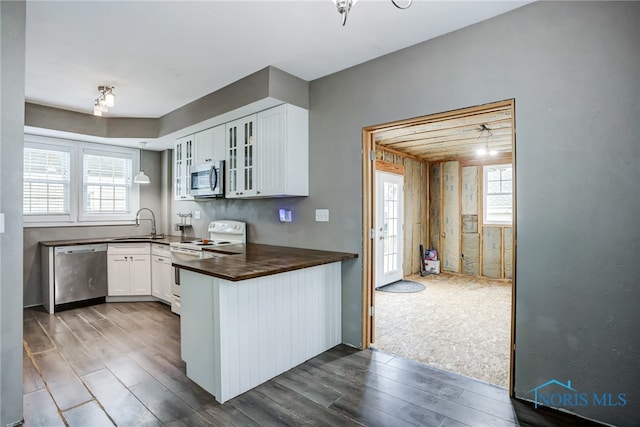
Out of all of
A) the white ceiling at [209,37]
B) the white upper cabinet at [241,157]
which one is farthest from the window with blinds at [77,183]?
the white upper cabinet at [241,157]

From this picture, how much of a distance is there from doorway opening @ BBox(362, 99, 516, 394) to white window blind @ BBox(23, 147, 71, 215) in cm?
440

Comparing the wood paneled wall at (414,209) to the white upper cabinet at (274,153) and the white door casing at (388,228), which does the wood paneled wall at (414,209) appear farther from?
the white upper cabinet at (274,153)

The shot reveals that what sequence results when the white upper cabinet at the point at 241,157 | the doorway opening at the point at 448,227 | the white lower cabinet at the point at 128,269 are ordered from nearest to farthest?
the doorway opening at the point at 448,227
the white upper cabinet at the point at 241,157
the white lower cabinet at the point at 128,269

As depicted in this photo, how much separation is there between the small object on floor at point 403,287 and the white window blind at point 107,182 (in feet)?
14.4

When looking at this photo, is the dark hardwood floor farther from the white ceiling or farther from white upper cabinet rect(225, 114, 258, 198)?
the white ceiling

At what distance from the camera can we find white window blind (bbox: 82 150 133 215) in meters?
4.91

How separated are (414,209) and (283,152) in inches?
160

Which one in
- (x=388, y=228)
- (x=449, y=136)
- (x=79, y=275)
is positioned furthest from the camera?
(x=388, y=228)

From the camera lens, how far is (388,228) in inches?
222

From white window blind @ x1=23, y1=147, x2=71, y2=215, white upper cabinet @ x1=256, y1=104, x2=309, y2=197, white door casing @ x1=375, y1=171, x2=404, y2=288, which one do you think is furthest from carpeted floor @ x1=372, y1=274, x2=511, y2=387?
white window blind @ x1=23, y1=147, x2=71, y2=215

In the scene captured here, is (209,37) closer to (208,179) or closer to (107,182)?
(208,179)

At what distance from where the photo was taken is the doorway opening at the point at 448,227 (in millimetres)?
3047

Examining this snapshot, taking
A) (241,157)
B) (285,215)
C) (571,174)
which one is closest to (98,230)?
(241,157)

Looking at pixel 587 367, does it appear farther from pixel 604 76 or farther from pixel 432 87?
pixel 432 87
